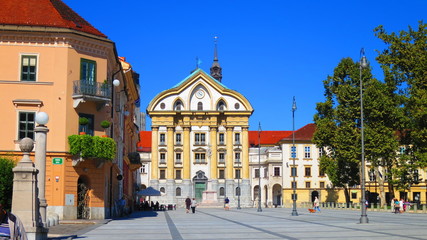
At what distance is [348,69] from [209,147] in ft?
134

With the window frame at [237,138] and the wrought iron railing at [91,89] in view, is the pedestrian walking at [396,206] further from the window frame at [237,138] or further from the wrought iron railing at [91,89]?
the window frame at [237,138]

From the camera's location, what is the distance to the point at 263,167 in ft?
370

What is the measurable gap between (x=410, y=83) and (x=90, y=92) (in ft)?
107

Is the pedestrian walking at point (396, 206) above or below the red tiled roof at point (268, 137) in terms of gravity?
below

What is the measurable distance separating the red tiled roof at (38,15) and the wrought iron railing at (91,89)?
321 centimetres

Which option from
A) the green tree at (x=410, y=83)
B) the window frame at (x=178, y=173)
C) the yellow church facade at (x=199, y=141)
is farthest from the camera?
the window frame at (x=178, y=173)

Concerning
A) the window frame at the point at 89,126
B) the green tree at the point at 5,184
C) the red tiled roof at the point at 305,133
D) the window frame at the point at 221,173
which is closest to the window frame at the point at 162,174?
the window frame at the point at 221,173

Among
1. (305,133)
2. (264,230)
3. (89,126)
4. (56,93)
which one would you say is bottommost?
(264,230)

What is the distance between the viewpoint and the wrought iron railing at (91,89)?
1432 inches

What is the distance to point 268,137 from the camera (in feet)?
422

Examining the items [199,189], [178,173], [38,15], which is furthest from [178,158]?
[38,15]

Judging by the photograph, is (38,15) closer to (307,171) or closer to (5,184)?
(5,184)

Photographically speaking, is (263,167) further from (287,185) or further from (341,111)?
(341,111)

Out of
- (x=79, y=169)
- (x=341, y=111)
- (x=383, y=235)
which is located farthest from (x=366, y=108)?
(x=383, y=235)
